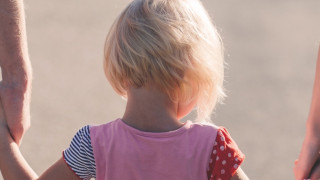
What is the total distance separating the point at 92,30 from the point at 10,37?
9.24 feet

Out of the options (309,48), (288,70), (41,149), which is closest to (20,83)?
(41,149)

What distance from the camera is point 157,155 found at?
2.07 m

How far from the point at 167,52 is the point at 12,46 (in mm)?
547

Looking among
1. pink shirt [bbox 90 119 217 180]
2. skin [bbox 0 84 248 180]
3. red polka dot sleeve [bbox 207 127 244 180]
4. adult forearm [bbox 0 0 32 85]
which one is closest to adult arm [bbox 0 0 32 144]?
adult forearm [bbox 0 0 32 85]

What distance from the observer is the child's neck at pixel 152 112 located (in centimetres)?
209

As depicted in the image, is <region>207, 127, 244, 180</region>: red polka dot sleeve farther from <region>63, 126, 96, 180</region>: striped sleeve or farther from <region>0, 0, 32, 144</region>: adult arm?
<region>0, 0, 32, 144</region>: adult arm

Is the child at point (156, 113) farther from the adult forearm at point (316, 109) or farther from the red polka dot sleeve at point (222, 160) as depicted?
the adult forearm at point (316, 109)

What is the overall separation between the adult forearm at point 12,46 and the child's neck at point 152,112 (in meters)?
0.45

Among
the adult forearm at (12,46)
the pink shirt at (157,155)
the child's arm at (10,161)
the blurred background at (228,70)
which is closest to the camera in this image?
the pink shirt at (157,155)

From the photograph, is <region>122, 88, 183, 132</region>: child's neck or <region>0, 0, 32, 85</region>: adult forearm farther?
<region>0, 0, 32, 85</region>: adult forearm

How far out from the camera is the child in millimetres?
2068

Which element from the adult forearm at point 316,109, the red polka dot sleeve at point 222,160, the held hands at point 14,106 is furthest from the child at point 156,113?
the adult forearm at point 316,109

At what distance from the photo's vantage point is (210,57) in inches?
85.7

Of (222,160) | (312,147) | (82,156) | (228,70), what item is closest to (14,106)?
(82,156)
